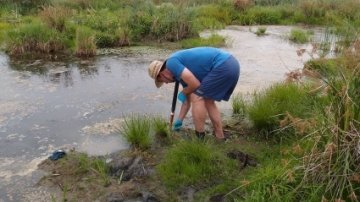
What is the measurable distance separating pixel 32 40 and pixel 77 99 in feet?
10.4

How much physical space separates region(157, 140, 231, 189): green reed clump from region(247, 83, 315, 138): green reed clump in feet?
2.71

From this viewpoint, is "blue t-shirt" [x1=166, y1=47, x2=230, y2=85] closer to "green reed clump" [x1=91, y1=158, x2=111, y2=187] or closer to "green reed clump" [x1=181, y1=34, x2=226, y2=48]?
"green reed clump" [x1=91, y1=158, x2=111, y2=187]

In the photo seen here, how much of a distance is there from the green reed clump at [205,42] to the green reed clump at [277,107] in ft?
14.8

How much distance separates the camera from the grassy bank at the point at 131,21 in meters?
8.70

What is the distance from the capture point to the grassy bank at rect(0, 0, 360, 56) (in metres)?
8.70

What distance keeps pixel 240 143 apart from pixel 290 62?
4.12 metres

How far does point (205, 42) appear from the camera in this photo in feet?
30.7

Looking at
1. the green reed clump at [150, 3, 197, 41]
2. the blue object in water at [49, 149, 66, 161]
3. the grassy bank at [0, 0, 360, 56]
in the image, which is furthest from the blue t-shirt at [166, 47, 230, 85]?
the green reed clump at [150, 3, 197, 41]

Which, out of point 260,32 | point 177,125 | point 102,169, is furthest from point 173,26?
point 102,169

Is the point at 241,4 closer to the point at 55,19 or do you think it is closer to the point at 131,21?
the point at 131,21

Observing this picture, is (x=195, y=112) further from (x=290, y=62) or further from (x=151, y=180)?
(x=290, y=62)

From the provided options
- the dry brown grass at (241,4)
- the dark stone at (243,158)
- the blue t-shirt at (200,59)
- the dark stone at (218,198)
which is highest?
the blue t-shirt at (200,59)

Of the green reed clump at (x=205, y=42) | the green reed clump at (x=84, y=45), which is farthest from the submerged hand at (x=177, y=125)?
the green reed clump at (x=205, y=42)

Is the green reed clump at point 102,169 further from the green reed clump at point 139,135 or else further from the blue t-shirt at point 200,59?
the blue t-shirt at point 200,59
